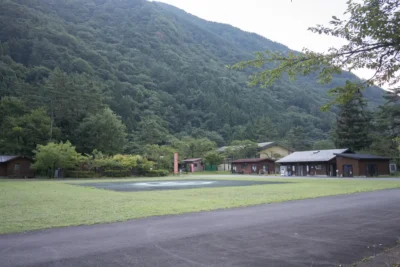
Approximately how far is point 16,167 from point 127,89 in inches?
1928

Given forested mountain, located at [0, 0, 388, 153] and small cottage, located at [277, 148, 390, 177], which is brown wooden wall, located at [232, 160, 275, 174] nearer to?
small cottage, located at [277, 148, 390, 177]

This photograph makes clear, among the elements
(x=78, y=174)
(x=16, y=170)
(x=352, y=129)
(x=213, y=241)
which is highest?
(x=352, y=129)

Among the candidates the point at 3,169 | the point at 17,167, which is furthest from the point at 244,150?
the point at 3,169

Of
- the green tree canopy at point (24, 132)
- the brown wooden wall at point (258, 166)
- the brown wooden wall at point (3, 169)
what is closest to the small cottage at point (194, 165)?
the brown wooden wall at point (258, 166)

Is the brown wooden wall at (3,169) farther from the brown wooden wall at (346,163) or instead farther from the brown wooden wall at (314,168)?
the brown wooden wall at (346,163)

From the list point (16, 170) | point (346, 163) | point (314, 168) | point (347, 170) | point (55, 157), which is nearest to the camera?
point (347, 170)

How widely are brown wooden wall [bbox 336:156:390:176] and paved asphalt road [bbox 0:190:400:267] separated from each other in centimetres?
2976

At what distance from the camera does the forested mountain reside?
51.9 metres

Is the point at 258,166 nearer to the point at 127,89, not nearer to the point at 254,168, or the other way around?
the point at 254,168

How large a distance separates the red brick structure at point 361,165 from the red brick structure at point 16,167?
37685 mm

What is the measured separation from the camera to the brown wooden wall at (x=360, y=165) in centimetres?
3662

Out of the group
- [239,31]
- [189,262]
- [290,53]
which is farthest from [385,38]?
[239,31]

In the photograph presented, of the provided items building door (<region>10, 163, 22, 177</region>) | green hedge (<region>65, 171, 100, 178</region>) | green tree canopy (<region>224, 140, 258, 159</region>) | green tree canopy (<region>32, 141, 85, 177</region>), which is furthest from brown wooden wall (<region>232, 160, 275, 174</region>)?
→ building door (<region>10, 163, 22, 177</region>)

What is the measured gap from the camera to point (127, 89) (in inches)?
3452
